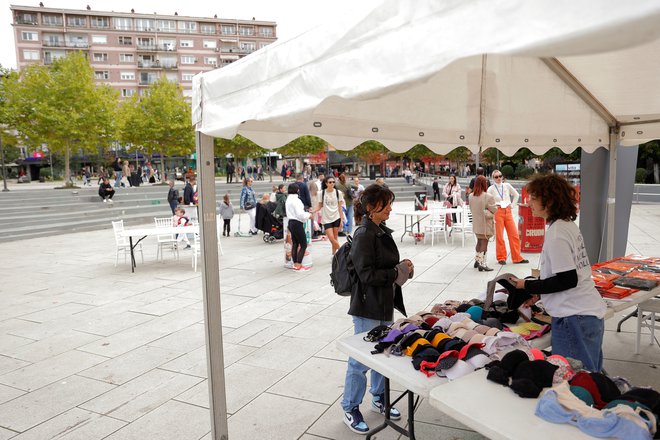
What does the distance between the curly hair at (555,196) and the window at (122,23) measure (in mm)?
79708

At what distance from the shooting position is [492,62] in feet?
11.7

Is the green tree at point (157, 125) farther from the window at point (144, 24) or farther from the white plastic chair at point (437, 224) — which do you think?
the window at point (144, 24)

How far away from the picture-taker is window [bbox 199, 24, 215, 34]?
75625 mm

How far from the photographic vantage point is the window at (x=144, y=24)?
7107 centimetres

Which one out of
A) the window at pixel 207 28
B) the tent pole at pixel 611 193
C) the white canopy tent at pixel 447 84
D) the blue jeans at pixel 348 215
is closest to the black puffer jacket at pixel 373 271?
the white canopy tent at pixel 447 84

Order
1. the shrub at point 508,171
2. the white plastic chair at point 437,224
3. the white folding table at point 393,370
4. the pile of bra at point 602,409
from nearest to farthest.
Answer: the pile of bra at point 602,409, the white folding table at point 393,370, the white plastic chair at point 437,224, the shrub at point 508,171

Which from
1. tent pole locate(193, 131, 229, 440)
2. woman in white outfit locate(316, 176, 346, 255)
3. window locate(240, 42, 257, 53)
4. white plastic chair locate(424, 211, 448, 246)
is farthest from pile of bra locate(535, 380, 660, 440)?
window locate(240, 42, 257, 53)

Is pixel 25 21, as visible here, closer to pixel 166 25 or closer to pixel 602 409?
pixel 166 25

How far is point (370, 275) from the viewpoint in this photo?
3049mm

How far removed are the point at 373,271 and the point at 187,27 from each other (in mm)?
82113

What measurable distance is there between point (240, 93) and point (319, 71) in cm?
72

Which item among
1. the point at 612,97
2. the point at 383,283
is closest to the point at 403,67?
the point at 383,283

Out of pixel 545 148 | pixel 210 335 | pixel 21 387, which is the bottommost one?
pixel 21 387

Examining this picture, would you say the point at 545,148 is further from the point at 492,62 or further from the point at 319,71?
the point at 319,71
